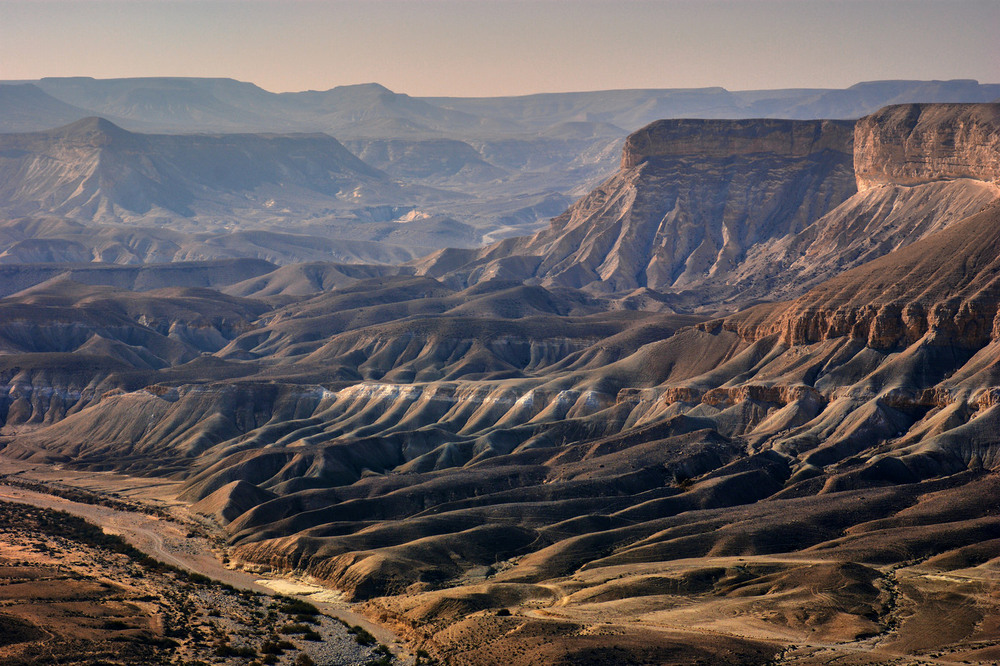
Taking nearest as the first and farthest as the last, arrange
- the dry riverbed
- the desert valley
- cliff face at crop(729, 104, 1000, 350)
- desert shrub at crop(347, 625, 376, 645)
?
the dry riverbed
the desert valley
desert shrub at crop(347, 625, 376, 645)
cliff face at crop(729, 104, 1000, 350)

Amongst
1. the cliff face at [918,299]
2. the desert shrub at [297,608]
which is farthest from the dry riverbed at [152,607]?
the cliff face at [918,299]

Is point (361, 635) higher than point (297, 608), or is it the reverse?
point (361, 635)

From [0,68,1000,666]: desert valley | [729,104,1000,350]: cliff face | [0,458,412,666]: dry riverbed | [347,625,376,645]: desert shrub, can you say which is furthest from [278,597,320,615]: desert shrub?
[729,104,1000,350]: cliff face

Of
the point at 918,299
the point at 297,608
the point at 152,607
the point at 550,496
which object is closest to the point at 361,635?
the point at 297,608

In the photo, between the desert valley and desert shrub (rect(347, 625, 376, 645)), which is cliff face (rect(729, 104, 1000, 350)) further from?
desert shrub (rect(347, 625, 376, 645))

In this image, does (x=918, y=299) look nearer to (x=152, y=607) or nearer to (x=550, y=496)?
(x=550, y=496)

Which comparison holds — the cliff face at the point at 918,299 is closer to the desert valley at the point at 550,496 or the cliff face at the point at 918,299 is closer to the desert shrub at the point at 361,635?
the desert valley at the point at 550,496

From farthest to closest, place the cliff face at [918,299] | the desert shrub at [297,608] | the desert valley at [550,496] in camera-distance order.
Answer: the cliff face at [918,299]
the desert shrub at [297,608]
the desert valley at [550,496]

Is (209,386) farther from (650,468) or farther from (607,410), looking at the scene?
(650,468)

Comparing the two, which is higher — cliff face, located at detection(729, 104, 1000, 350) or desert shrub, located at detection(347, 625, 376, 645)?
cliff face, located at detection(729, 104, 1000, 350)

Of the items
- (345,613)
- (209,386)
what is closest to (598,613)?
(345,613)

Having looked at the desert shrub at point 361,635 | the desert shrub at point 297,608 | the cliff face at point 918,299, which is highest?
the cliff face at point 918,299

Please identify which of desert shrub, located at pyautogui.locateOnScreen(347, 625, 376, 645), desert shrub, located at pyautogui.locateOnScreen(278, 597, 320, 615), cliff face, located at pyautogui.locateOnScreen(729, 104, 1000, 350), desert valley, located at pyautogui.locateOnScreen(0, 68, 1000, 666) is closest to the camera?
desert valley, located at pyautogui.locateOnScreen(0, 68, 1000, 666)
